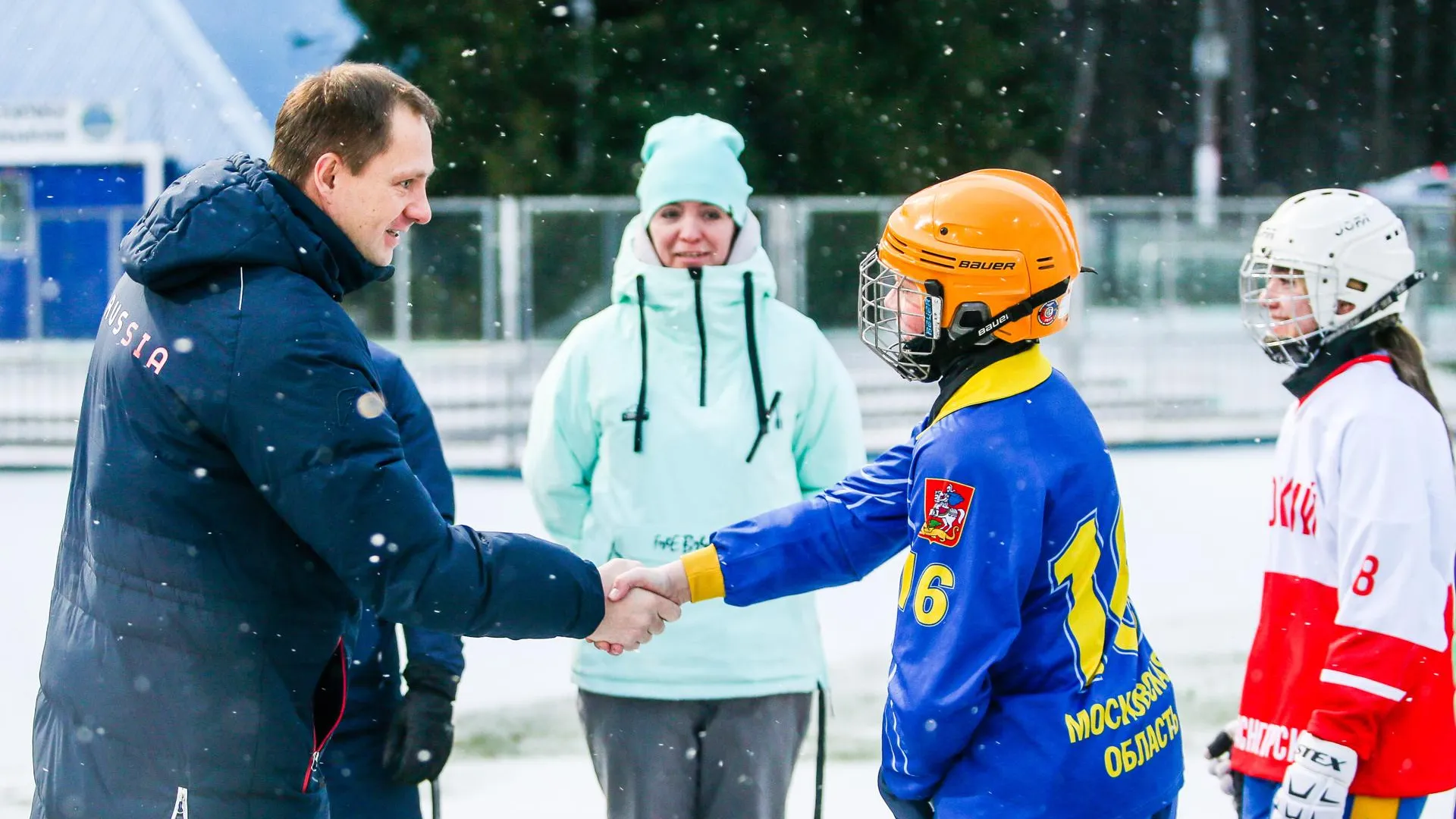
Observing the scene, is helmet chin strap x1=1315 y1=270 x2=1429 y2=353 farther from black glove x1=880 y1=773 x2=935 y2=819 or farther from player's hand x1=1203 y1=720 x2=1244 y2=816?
black glove x1=880 y1=773 x2=935 y2=819

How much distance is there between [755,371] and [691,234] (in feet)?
1.20

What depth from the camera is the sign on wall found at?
1983 cm

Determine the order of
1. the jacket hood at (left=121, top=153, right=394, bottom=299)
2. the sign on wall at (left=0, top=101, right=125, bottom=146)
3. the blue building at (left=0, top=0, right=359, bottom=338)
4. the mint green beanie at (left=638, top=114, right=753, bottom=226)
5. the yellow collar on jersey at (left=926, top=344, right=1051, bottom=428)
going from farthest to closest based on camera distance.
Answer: the sign on wall at (left=0, top=101, right=125, bottom=146) → the blue building at (left=0, top=0, right=359, bottom=338) → the mint green beanie at (left=638, top=114, right=753, bottom=226) → the yellow collar on jersey at (left=926, top=344, right=1051, bottom=428) → the jacket hood at (left=121, top=153, right=394, bottom=299)

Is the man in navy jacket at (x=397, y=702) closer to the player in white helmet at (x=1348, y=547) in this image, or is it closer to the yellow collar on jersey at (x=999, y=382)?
the yellow collar on jersey at (x=999, y=382)

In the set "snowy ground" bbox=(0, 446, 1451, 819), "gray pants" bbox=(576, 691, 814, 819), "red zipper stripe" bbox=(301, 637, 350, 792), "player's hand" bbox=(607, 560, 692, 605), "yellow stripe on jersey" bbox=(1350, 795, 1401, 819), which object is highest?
"player's hand" bbox=(607, 560, 692, 605)

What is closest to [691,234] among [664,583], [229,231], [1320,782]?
[664,583]

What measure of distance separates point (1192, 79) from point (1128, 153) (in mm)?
2279

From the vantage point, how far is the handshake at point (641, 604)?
9.37ft

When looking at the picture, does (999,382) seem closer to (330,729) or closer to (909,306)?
(909,306)

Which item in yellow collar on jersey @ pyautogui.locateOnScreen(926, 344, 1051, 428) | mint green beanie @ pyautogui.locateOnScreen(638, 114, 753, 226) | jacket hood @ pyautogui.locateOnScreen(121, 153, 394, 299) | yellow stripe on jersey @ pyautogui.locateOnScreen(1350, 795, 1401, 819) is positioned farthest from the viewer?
mint green beanie @ pyautogui.locateOnScreen(638, 114, 753, 226)

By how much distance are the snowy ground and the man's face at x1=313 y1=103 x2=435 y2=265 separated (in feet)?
9.14

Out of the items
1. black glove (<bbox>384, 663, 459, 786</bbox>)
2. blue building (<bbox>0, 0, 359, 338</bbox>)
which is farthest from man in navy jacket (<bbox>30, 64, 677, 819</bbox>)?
blue building (<bbox>0, 0, 359, 338</bbox>)

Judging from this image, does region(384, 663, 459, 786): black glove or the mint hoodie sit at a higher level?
the mint hoodie

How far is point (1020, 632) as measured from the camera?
2279 mm
